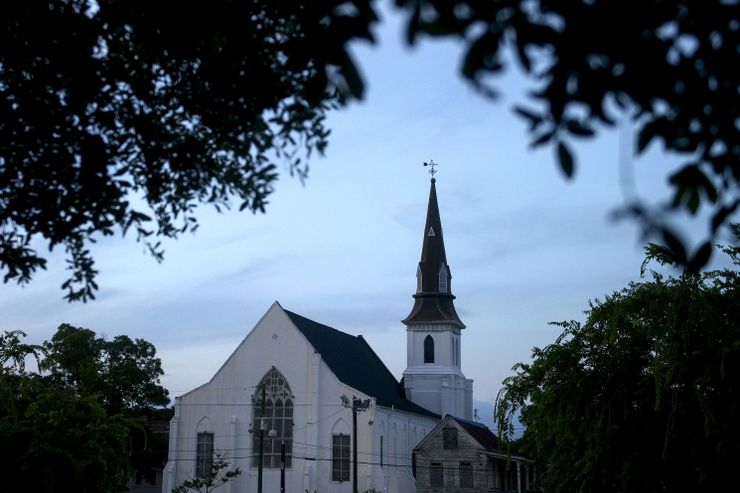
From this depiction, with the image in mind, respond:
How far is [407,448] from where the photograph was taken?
216 feet

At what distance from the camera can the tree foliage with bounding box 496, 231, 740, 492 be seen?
56.2 feet

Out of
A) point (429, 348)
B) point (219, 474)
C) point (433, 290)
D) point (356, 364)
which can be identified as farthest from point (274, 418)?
point (433, 290)

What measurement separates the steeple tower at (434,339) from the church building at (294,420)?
1017 mm

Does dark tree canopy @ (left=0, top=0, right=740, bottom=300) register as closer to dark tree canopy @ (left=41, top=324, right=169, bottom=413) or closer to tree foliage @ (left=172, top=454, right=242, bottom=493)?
tree foliage @ (left=172, top=454, right=242, bottom=493)

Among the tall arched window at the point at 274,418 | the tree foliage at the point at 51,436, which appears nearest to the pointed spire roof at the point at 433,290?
the tall arched window at the point at 274,418

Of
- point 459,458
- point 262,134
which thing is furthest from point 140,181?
point 459,458

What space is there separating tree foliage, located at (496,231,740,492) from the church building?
33641 millimetres

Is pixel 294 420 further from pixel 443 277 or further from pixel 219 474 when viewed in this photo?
pixel 443 277

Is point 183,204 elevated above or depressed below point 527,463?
above

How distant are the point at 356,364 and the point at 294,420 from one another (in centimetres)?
1068

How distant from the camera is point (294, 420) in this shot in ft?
192

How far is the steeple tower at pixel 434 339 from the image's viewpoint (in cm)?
6925

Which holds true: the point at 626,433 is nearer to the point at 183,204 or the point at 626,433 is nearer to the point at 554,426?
the point at 554,426

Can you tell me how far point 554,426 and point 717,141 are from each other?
1612cm
